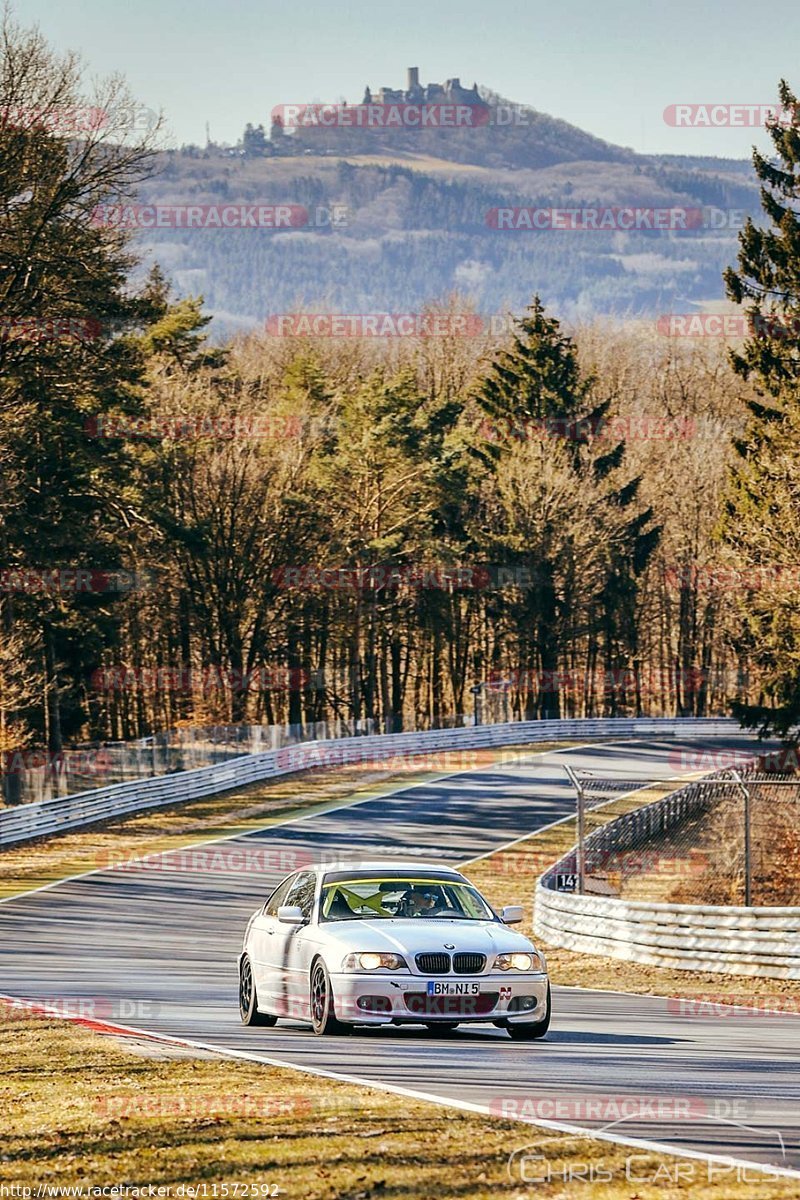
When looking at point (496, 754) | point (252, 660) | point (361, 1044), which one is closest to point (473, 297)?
point (252, 660)


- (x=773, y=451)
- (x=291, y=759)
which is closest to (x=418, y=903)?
(x=773, y=451)

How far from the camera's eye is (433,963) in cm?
1355

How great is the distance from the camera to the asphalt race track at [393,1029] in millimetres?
10625

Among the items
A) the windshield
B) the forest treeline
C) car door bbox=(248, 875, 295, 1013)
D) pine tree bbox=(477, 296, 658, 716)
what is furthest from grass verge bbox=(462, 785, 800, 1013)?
pine tree bbox=(477, 296, 658, 716)

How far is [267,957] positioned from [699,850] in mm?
22020

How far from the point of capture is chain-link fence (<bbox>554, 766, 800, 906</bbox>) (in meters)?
34.0

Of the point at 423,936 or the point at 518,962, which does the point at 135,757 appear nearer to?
the point at 423,936

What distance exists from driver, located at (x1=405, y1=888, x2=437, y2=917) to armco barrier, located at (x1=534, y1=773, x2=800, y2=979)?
8.53m

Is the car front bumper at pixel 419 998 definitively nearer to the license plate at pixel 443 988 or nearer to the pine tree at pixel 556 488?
the license plate at pixel 443 988

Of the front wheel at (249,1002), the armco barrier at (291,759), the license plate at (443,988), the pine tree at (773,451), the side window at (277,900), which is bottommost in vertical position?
the armco barrier at (291,759)

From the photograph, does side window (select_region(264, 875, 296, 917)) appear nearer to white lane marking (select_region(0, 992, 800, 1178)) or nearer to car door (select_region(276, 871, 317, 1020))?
car door (select_region(276, 871, 317, 1020))

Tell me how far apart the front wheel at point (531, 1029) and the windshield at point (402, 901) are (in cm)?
106

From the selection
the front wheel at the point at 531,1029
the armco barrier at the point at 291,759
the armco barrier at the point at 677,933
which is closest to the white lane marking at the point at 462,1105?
the front wheel at the point at 531,1029

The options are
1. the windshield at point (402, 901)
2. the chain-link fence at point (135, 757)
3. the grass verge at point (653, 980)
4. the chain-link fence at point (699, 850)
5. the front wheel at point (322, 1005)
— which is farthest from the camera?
the chain-link fence at point (135, 757)
